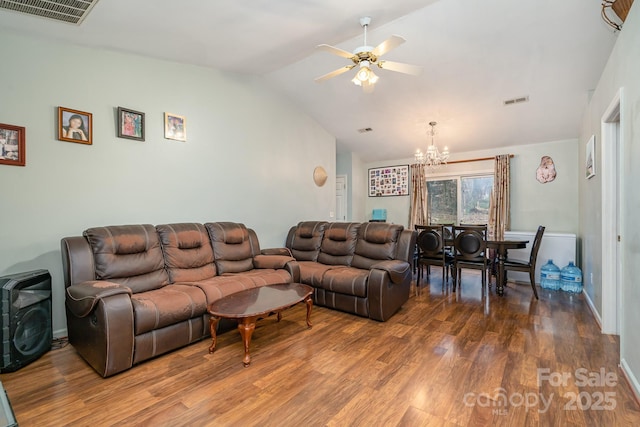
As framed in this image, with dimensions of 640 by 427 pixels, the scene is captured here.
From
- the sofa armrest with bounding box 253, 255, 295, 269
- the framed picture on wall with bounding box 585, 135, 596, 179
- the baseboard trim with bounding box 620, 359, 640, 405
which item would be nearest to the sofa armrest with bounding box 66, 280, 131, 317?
the sofa armrest with bounding box 253, 255, 295, 269

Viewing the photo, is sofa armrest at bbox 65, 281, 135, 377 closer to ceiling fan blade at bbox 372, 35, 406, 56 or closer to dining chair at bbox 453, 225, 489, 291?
ceiling fan blade at bbox 372, 35, 406, 56

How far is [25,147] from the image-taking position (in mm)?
2541

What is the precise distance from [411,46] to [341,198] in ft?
13.0

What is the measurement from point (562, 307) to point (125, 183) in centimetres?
526

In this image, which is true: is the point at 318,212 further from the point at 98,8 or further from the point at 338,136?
the point at 98,8

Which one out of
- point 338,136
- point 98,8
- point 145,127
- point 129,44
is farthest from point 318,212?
point 98,8

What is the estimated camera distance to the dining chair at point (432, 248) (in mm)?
4426

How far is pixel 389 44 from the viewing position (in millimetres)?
2420

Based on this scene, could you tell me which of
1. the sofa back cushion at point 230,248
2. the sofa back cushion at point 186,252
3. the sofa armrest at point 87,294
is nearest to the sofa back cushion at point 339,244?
the sofa back cushion at point 230,248

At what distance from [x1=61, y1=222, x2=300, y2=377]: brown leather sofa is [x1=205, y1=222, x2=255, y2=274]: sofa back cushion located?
0.01 meters

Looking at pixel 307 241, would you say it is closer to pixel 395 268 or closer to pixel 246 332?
pixel 395 268

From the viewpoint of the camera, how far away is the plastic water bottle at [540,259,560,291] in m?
4.32

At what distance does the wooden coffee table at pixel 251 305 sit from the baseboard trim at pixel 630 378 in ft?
7.57

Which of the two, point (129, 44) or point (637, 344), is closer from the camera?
point (637, 344)
